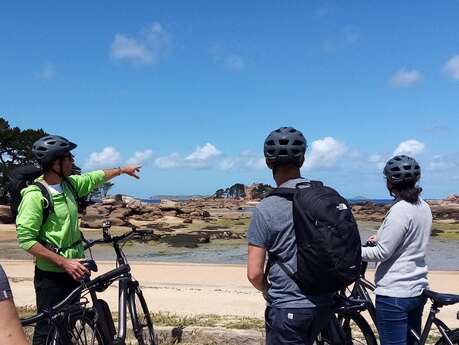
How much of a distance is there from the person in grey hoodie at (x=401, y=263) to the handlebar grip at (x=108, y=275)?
2.22 metres

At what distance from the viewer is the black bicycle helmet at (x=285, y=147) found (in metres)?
3.28

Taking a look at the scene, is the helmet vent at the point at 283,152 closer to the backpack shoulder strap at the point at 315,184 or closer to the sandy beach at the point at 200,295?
the backpack shoulder strap at the point at 315,184

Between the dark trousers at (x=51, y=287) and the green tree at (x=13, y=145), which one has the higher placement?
the green tree at (x=13, y=145)

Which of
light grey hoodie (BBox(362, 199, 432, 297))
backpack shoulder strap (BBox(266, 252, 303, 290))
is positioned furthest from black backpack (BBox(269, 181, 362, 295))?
light grey hoodie (BBox(362, 199, 432, 297))

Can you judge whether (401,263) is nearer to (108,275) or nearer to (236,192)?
(108,275)

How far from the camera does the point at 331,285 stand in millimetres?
2943

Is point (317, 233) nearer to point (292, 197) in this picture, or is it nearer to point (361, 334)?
point (292, 197)

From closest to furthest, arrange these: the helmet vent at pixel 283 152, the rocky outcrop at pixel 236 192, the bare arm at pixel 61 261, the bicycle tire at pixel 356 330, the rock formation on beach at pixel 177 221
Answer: the helmet vent at pixel 283 152
the bare arm at pixel 61 261
the bicycle tire at pixel 356 330
the rock formation on beach at pixel 177 221
the rocky outcrop at pixel 236 192

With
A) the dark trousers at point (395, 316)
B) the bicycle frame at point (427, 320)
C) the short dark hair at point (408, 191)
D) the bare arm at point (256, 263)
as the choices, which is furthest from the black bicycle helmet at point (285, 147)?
the bicycle frame at point (427, 320)

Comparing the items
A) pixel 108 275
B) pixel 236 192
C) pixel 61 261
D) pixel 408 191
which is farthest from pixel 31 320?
pixel 236 192

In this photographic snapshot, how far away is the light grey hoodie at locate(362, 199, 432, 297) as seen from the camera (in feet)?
12.5

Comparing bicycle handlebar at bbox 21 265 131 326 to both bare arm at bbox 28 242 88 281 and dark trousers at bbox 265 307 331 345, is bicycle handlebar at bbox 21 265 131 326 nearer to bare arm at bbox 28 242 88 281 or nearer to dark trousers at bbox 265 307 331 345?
bare arm at bbox 28 242 88 281

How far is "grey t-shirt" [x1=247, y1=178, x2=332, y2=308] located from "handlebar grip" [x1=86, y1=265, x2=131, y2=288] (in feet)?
6.57

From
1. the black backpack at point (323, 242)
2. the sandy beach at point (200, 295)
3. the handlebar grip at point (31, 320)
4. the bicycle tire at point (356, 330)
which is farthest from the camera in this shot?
the sandy beach at point (200, 295)
